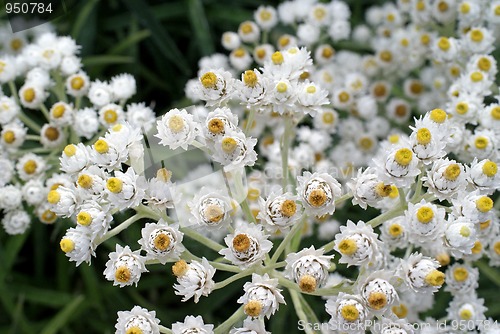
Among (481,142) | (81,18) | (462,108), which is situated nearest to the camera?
(481,142)

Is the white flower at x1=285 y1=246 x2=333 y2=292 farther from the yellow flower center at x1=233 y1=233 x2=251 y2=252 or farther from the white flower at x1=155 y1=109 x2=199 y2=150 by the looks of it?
the white flower at x1=155 y1=109 x2=199 y2=150

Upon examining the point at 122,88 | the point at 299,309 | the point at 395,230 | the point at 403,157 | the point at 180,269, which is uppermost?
the point at 122,88

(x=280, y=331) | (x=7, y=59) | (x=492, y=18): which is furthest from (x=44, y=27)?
(x=492, y=18)

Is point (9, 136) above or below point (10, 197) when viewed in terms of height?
above

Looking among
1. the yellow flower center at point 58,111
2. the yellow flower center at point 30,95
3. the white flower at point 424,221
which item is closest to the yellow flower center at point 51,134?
the yellow flower center at point 58,111

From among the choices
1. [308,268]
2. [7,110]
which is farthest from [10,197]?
[308,268]

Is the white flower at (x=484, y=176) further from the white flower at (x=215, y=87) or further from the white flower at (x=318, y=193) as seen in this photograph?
the white flower at (x=215, y=87)

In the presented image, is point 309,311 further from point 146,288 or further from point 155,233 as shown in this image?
point 146,288

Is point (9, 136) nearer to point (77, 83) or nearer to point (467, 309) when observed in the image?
point (77, 83)
